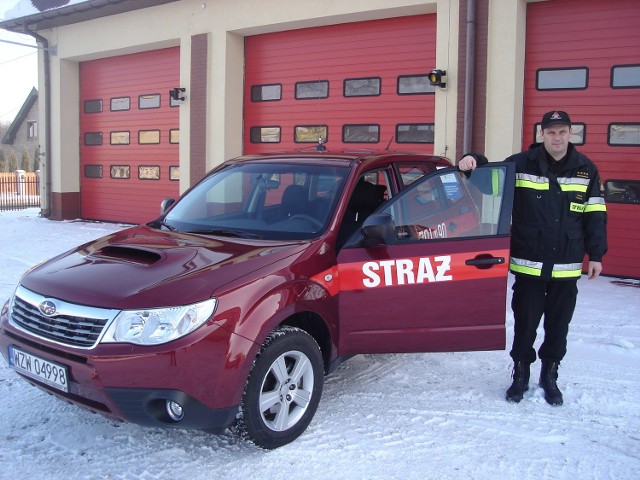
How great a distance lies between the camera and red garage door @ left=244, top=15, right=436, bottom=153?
969 centimetres

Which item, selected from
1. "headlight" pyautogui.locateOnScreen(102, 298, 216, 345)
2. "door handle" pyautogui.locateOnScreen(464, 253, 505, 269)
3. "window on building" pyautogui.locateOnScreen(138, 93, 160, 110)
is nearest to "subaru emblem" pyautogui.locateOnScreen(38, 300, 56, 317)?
"headlight" pyautogui.locateOnScreen(102, 298, 216, 345)

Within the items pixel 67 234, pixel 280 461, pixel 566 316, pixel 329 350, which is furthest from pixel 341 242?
pixel 67 234

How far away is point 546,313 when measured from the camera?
13.9 feet

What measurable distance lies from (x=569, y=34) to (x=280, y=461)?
7298mm

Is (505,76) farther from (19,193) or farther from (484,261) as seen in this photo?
(19,193)

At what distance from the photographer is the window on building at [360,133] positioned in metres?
10.2

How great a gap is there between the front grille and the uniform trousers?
267 centimetres

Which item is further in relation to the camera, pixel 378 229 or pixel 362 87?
pixel 362 87

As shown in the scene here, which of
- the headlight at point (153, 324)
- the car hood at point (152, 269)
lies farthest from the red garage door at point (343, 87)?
the headlight at point (153, 324)

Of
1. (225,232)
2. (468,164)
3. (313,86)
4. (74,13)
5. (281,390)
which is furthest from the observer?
(74,13)

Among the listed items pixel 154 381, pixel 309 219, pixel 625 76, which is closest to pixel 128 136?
pixel 625 76

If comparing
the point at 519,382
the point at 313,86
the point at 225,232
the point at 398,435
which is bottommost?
the point at 398,435

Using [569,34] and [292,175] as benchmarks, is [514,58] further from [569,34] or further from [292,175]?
[292,175]

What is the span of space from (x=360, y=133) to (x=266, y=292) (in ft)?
24.3
